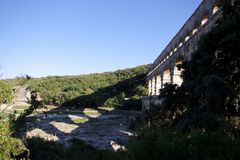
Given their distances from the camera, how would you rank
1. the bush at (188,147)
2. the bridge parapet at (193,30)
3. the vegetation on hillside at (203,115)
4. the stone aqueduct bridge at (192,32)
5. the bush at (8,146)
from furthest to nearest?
the stone aqueduct bridge at (192,32) < the bridge parapet at (193,30) < the bush at (8,146) < the vegetation on hillside at (203,115) < the bush at (188,147)

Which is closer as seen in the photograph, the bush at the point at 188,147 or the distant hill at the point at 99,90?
the bush at the point at 188,147

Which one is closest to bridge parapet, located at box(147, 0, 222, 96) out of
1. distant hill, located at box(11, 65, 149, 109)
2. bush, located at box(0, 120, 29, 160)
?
bush, located at box(0, 120, 29, 160)

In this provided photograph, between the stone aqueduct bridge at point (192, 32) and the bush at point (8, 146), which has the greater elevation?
the stone aqueduct bridge at point (192, 32)

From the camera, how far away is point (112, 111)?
37500 mm

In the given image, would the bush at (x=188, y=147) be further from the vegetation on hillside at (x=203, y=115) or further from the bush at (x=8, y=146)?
the bush at (x=8, y=146)

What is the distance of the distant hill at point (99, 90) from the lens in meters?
42.1

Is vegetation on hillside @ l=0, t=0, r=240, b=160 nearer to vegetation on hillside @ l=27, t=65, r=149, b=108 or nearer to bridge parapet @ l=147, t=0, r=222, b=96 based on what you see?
bridge parapet @ l=147, t=0, r=222, b=96

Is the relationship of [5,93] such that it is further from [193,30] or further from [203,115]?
[193,30]

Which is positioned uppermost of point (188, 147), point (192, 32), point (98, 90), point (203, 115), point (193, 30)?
point (193, 30)

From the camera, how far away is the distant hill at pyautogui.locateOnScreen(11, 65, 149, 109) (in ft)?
138

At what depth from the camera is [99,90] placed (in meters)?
51.0

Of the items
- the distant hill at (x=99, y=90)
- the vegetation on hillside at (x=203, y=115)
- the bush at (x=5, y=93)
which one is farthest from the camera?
the distant hill at (x=99, y=90)

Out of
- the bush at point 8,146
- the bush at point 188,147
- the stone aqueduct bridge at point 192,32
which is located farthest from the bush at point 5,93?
the stone aqueduct bridge at point 192,32

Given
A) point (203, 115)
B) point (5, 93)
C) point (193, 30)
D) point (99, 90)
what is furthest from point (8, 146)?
point (99, 90)
